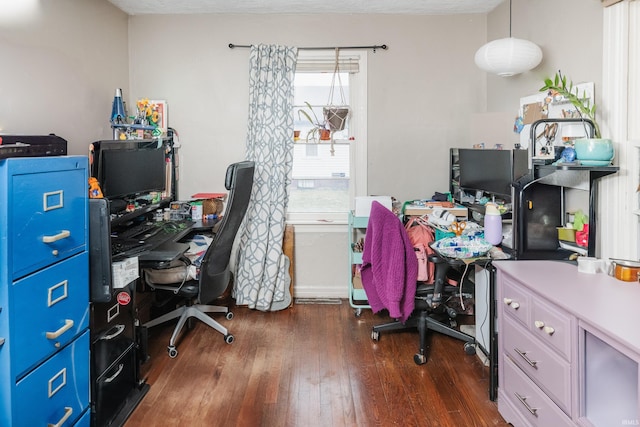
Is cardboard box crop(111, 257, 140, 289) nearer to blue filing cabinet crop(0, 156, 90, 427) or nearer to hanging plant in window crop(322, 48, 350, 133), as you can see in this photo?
blue filing cabinet crop(0, 156, 90, 427)

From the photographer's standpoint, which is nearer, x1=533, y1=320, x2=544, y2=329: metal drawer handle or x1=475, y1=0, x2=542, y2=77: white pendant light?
x1=533, y1=320, x2=544, y2=329: metal drawer handle

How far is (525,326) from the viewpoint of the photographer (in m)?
1.98

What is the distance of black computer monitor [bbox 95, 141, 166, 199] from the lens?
9.12 ft

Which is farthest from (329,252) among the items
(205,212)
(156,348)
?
(156,348)

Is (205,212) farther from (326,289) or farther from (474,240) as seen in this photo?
(474,240)

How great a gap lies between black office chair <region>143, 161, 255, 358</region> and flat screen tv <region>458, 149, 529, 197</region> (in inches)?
62.2

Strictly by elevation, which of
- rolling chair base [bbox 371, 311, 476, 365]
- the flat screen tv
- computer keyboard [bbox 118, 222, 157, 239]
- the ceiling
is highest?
the ceiling

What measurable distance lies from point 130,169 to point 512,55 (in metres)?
2.43

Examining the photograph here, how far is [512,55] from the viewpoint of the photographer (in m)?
2.74

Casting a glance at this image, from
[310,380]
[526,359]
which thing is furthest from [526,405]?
[310,380]

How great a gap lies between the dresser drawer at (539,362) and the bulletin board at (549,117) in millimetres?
887

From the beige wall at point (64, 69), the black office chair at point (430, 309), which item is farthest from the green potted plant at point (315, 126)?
the beige wall at point (64, 69)

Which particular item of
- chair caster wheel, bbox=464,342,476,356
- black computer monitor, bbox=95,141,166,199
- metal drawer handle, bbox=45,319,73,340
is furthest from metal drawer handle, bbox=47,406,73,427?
chair caster wheel, bbox=464,342,476,356

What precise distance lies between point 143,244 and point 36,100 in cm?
100
